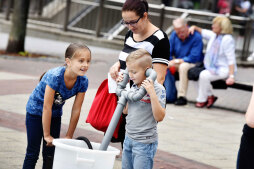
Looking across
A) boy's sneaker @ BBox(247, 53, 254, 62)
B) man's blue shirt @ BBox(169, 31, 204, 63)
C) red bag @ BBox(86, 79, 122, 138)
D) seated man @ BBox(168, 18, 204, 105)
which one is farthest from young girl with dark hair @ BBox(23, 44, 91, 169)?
boy's sneaker @ BBox(247, 53, 254, 62)

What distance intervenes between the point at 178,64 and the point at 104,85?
17.7 ft

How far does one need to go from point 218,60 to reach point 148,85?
6711 mm

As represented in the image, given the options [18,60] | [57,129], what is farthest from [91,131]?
[18,60]

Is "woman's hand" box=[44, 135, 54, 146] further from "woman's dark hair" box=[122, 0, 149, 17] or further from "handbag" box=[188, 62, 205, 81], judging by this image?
"handbag" box=[188, 62, 205, 81]

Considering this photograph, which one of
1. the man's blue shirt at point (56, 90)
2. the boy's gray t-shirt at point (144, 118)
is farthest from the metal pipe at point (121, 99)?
the man's blue shirt at point (56, 90)

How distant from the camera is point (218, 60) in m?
10.6

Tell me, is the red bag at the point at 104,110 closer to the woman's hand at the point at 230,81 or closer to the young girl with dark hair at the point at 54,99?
the young girl with dark hair at the point at 54,99

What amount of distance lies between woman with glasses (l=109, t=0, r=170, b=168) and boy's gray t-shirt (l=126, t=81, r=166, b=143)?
0.49 metres

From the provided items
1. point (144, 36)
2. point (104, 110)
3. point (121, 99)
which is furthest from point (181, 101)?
point (121, 99)

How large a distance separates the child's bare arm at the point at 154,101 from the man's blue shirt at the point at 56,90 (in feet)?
2.19

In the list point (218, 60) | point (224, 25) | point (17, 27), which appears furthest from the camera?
point (17, 27)

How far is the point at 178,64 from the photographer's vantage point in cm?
1088

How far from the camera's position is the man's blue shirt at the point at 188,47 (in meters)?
10.7

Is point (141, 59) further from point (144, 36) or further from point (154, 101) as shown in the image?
point (144, 36)
